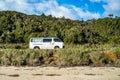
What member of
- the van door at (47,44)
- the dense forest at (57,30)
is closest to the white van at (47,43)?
the van door at (47,44)

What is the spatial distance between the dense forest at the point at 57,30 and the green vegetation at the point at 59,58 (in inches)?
1391

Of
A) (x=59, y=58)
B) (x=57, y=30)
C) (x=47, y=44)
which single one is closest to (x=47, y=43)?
(x=47, y=44)

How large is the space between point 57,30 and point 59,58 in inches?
2188

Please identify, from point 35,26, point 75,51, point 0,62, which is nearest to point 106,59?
point 75,51

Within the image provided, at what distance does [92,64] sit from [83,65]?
0.79 m

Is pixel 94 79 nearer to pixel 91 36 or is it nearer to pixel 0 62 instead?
pixel 0 62

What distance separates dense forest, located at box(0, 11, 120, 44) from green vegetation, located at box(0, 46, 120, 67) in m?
35.3

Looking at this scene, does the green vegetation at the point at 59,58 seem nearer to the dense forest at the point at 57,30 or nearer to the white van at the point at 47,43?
the white van at the point at 47,43

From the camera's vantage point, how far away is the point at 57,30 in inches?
3046

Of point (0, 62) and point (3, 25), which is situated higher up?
point (3, 25)

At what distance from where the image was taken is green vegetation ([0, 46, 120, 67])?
71.5 feet

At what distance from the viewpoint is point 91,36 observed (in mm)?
69750

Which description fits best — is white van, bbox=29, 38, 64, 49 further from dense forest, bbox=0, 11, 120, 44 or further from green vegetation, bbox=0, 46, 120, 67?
dense forest, bbox=0, 11, 120, 44

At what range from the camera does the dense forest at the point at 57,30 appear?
215ft
